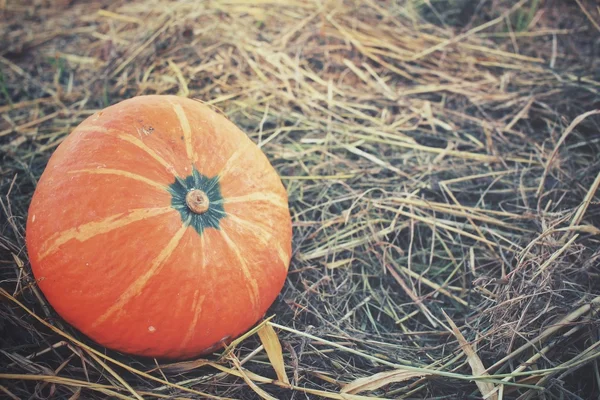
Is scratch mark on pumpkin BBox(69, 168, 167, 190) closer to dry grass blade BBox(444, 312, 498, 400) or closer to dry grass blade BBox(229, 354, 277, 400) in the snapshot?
dry grass blade BBox(229, 354, 277, 400)

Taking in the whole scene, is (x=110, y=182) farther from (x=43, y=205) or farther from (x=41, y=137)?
(x=41, y=137)

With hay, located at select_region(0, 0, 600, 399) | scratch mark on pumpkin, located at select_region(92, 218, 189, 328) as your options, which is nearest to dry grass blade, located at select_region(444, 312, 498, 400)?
hay, located at select_region(0, 0, 600, 399)

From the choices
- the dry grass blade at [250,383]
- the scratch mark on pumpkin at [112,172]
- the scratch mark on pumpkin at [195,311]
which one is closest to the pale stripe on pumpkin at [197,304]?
the scratch mark on pumpkin at [195,311]

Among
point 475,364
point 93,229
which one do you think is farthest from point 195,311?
point 475,364

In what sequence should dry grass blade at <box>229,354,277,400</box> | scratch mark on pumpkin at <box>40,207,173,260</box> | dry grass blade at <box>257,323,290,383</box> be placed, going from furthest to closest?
dry grass blade at <box>257,323,290,383</box> < dry grass blade at <box>229,354,277,400</box> < scratch mark on pumpkin at <box>40,207,173,260</box>

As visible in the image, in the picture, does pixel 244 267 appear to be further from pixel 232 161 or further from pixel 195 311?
pixel 232 161

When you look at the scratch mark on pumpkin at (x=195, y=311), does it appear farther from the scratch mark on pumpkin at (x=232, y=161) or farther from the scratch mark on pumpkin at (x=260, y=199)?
the scratch mark on pumpkin at (x=232, y=161)
